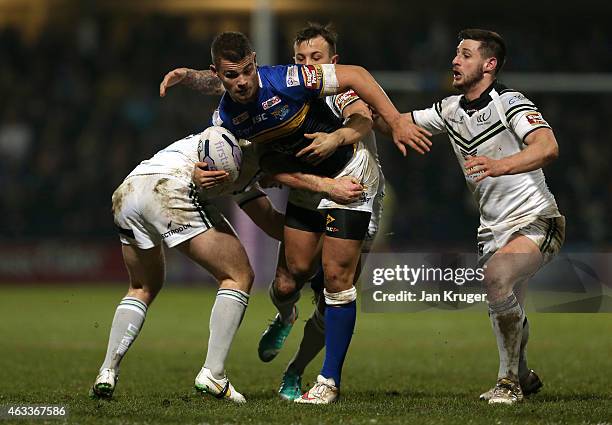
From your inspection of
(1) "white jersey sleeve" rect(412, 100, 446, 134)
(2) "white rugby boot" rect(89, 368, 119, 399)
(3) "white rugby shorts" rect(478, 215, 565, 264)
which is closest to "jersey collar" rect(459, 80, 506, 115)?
(1) "white jersey sleeve" rect(412, 100, 446, 134)

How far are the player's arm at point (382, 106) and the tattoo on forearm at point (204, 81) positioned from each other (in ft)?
3.84

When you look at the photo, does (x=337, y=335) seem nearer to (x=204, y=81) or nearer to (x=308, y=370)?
(x=204, y=81)

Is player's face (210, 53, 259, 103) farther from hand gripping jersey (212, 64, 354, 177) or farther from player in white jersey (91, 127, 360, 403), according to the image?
player in white jersey (91, 127, 360, 403)

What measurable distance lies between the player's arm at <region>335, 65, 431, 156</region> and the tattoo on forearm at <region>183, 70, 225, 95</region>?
1171mm

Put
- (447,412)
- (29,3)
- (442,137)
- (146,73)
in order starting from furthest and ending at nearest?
(29,3) → (146,73) → (442,137) → (447,412)

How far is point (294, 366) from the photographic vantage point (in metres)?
7.27

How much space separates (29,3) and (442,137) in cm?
1061

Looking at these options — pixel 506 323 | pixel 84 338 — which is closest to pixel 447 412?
pixel 506 323

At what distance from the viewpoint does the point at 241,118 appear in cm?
672

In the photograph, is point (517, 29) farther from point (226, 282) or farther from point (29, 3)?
point (226, 282)

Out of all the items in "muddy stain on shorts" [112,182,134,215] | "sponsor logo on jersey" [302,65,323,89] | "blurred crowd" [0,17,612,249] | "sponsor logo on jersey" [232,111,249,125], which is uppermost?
"sponsor logo on jersey" [302,65,323,89]

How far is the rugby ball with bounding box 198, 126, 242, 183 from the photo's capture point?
21.9ft

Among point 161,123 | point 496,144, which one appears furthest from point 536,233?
point 161,123

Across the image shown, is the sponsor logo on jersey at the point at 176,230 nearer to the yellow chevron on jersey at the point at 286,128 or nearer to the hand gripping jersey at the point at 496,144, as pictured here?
the yellow chevron on jersey at the point at 286,128
